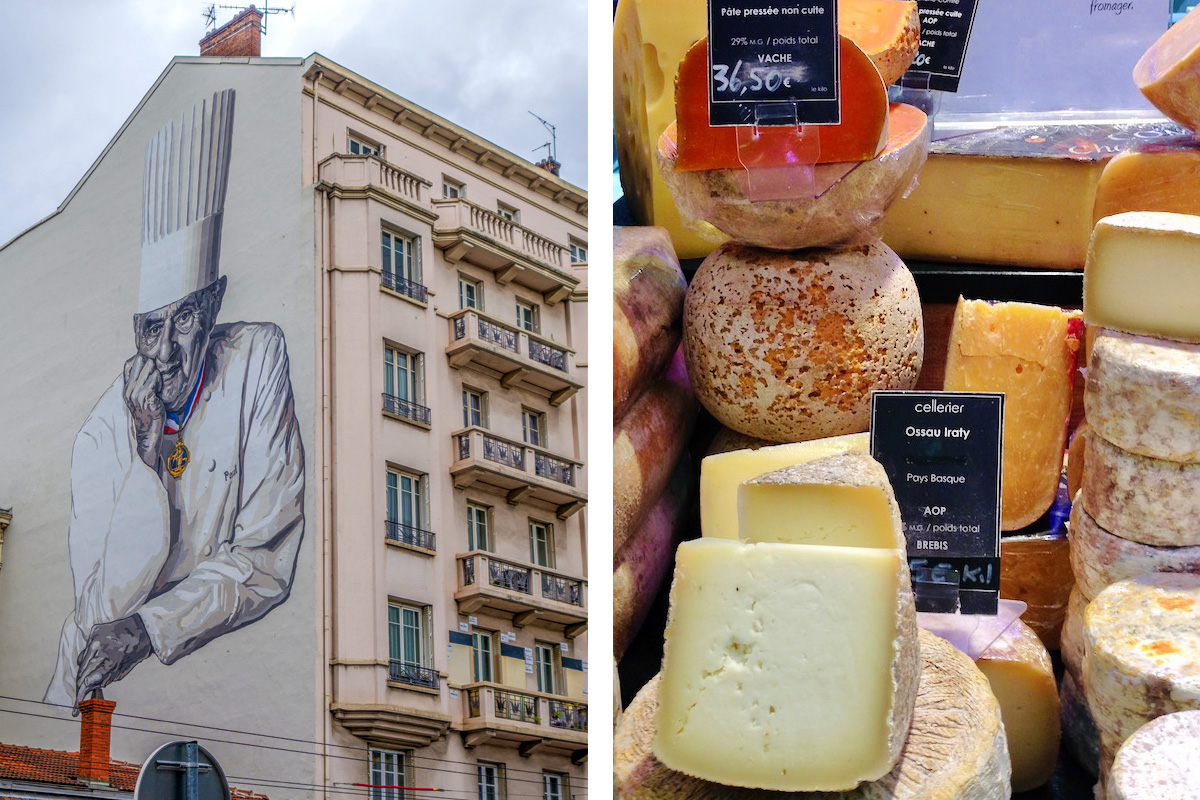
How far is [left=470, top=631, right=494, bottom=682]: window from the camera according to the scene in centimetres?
446

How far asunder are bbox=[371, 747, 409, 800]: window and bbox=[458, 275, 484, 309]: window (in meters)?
1.77

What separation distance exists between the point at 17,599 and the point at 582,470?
226 cm

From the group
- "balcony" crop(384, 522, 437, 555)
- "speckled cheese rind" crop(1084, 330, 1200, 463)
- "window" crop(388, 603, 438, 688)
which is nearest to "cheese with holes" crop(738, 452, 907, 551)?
"speckled cheese rind" crop(1084, 330, 1200, 463)

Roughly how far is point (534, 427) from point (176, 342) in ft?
4.77

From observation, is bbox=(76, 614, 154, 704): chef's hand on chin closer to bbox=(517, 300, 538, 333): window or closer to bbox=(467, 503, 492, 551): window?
bbox=(467, 503, 492, 551): window

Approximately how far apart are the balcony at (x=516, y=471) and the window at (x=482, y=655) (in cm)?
55

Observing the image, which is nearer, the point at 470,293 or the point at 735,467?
the point at 735,467

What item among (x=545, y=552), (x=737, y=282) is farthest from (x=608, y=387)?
(x=545, y=552)

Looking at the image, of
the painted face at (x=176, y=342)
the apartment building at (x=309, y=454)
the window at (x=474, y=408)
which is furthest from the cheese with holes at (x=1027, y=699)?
the painted face at (x=176, y=342)

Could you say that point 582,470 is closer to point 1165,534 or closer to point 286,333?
point 286,333

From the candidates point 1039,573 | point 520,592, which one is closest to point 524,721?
point 520,592

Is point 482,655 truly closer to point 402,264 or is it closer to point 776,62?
point 402,264

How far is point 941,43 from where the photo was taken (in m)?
1.79

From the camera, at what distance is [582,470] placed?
195 inches
